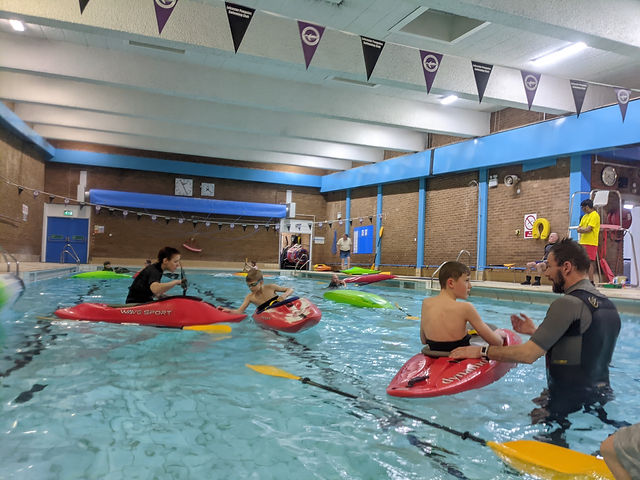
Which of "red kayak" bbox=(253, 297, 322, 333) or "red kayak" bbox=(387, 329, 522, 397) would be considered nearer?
"red kayak" bbox=(387, 329, 522, 397)

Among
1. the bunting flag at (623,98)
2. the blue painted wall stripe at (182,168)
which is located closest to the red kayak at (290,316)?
the bunting flag at (623,98)

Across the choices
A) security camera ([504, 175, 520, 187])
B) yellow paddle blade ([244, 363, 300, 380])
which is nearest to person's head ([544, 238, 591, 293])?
yellow paddle blade ([244, 363, 300, 380])

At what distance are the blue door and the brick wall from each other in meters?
0.46

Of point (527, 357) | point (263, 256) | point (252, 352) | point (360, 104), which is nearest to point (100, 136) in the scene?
point (263, 256)

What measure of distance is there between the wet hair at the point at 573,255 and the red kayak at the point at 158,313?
4.39 m

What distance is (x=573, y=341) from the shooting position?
2785 millimetres

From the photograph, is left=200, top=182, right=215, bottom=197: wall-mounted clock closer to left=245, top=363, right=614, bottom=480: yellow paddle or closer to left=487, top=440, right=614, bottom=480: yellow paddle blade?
left=245, top=363, right=614, bottom=480: yellow paddle

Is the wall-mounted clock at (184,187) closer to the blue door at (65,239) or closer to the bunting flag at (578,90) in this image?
the blue door at (65,239)

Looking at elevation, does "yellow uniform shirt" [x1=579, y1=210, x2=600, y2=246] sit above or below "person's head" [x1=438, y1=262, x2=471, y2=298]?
above

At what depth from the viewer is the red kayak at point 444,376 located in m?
3.22

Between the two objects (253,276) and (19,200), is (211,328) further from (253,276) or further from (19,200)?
(19,200)

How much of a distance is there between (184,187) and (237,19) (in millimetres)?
13915

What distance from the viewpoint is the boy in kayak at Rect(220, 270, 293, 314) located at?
6.25m

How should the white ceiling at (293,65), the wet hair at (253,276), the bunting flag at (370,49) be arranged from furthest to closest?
1. the bunting flag at (370,49)
2. the white ceiling at (293,65)
3. the wet hair at (253,276)
